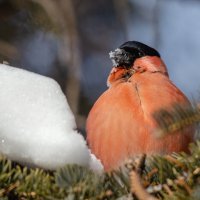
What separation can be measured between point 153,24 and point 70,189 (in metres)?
2.73

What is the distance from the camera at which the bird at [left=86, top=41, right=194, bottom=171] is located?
5.23 ft

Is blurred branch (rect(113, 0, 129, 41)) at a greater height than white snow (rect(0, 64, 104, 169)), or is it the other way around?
white snow (rect(0, 64, 104, 169))

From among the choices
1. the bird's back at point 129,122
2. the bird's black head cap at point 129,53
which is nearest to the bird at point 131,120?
the bird's back at point 129,122

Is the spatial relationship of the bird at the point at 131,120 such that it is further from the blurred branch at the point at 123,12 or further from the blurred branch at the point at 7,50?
the blurred branch at the point at 123,12

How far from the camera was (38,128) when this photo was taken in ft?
3.57

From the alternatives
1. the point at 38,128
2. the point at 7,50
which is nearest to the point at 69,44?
the point at 7,50

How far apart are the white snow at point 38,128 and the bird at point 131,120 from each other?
39cm

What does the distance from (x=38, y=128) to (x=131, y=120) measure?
603mm

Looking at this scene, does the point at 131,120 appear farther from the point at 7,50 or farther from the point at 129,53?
the point at 7,50

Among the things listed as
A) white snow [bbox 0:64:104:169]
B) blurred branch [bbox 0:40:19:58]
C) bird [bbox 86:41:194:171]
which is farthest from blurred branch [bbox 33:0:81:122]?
white snow [bbox 0:64:104:169]

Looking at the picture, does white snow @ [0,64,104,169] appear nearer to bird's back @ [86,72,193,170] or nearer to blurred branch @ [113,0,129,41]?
bird's back @ [86,72,193,170]

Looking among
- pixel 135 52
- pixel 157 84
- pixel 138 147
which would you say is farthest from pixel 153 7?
pixel 138 147

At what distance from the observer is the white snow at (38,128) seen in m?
1.06

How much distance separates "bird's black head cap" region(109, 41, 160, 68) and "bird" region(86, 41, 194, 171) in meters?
0.12
